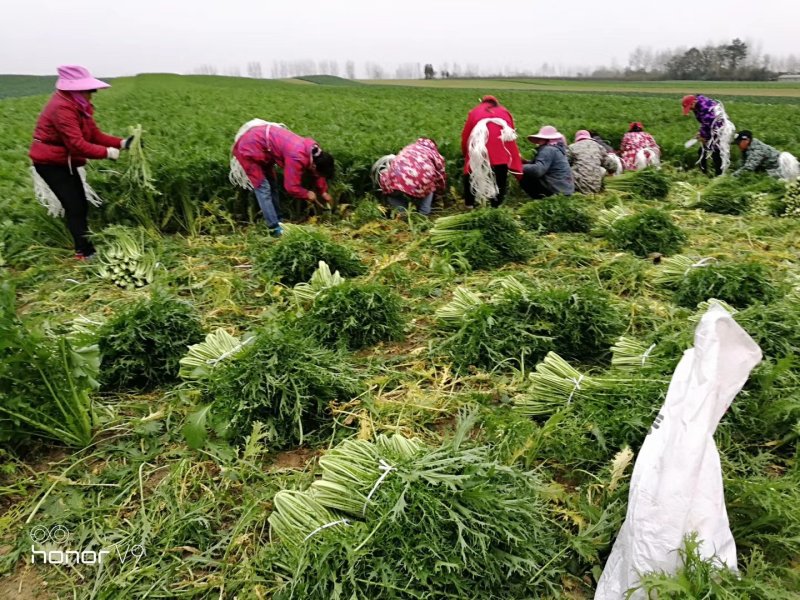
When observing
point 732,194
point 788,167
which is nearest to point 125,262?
point 732,194

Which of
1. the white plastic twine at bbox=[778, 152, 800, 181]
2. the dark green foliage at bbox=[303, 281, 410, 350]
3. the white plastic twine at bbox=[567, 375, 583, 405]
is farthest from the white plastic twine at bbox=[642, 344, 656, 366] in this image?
the white plastic twine at bbox=[778, 152, 800, 181]

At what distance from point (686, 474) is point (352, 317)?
2534 mm

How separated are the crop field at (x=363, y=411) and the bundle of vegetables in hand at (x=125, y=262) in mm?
29

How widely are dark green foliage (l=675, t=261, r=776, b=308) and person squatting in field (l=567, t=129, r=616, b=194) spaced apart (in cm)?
426

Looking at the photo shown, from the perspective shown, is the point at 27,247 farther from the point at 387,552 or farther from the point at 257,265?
the point at 387,552

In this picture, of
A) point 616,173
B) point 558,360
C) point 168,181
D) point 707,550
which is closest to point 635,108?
Answer: point 616,173

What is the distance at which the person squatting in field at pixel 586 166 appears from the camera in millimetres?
8578

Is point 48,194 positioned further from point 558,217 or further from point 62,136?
point 558,217

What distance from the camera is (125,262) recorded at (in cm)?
557

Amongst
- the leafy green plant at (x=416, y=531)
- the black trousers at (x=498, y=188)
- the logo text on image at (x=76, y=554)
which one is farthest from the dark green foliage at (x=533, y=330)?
the black trousers at (x=498, y=188)

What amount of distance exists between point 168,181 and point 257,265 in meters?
1.98

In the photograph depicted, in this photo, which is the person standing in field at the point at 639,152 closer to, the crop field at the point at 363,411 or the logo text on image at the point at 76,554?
the crop field at the point at 363,411

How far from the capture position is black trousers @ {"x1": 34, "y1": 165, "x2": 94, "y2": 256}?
5.59 metres

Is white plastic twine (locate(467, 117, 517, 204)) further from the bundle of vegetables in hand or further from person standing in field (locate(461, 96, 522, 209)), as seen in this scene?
the bundle of vegetables in hand
